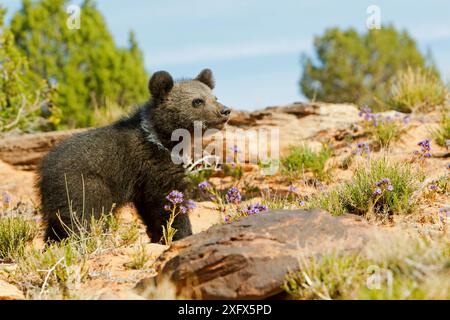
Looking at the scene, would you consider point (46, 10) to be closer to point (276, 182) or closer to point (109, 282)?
point (276, 182)

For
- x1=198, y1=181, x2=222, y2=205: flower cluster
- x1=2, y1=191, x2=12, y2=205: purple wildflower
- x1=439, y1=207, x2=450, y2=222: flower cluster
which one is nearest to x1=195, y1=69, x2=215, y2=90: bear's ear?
x1=198, y1=181, x2=222, y2=205: flower cluster

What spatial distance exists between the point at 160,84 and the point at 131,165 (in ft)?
3.76

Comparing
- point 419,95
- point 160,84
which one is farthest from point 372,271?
point 419,95

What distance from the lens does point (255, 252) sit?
4324 mm

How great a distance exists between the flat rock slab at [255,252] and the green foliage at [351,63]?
2917 cm

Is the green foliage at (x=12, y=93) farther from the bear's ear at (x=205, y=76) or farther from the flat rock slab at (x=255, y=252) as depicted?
the flat rock slab at (x=255, y=252)

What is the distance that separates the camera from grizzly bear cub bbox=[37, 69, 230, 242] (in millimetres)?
6703

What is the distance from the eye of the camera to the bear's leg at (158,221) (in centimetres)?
686

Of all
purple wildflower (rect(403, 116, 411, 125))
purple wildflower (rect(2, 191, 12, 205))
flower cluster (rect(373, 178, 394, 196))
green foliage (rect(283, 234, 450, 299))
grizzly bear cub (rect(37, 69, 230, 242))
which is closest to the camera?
green foliage (rect(283, 234, 450, 299))

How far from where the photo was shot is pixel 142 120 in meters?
7.52

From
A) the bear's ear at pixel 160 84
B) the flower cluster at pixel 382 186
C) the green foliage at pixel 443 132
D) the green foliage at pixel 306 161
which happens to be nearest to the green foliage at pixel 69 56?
the green foliage at pixel 306 161

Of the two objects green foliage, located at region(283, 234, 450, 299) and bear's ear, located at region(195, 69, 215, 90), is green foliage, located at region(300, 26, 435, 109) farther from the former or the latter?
green foliage, located at region(283, 234, 450, 299)

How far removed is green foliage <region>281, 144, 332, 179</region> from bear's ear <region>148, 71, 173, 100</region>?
109 inches
